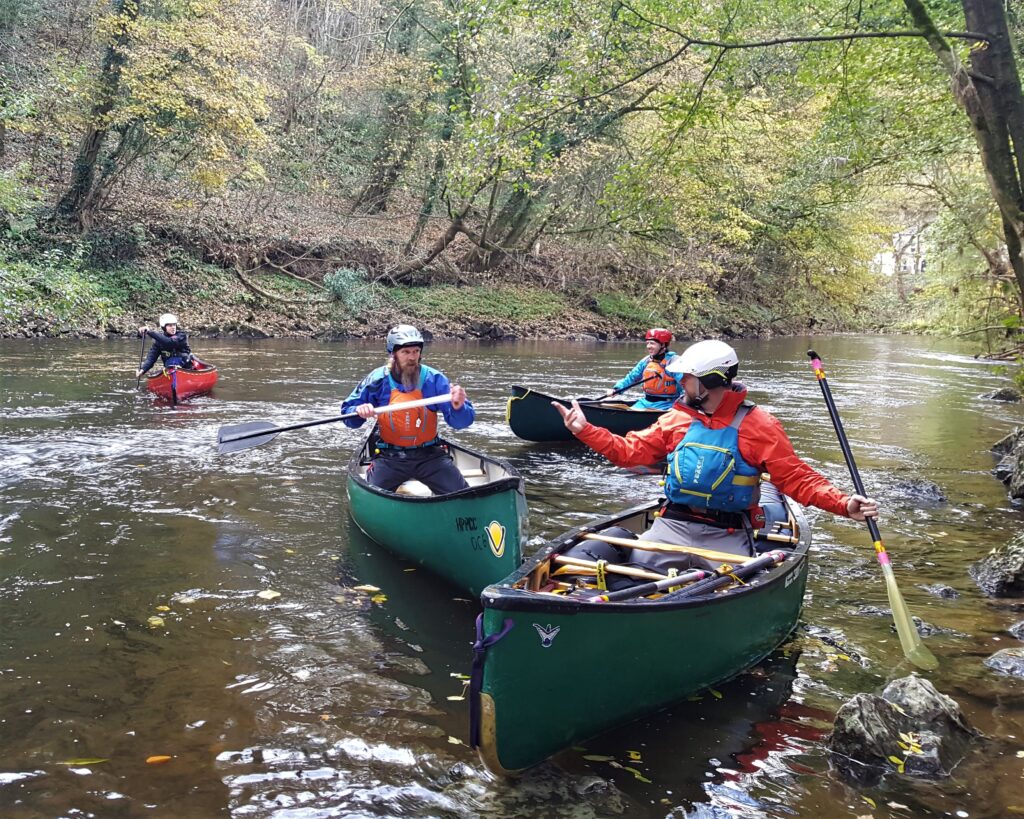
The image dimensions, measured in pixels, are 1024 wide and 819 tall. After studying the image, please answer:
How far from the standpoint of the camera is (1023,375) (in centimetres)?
885

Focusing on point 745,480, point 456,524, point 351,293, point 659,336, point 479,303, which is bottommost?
point 456,524

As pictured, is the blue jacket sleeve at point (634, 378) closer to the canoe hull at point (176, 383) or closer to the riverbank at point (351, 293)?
the canoe hull at point (176, 383)

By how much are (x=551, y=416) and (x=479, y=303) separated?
18.1 m

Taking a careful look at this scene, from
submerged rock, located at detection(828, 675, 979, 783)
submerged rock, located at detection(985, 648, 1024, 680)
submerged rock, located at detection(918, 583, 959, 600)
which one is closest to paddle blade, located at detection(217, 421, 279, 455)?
submerged rock, located at detection(828, 675, 979, 783)

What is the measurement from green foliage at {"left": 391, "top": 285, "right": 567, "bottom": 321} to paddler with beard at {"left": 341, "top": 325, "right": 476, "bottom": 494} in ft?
66.7

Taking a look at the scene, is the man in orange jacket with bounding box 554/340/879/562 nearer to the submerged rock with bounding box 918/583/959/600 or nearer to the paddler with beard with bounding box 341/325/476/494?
the submerged rock with bounding box 918/583/959/600

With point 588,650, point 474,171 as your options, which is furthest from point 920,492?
point 588,650

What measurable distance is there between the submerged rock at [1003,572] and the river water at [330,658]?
0.49ft

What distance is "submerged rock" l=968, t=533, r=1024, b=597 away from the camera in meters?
5.79

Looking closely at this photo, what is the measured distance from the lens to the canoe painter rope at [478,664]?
337 centimetres

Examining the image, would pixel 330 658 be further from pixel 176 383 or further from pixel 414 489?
pixel 176 383

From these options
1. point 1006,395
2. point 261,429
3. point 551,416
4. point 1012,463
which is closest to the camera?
point 261,429

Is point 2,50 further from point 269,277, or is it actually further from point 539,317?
point 539,317

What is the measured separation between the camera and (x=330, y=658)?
4633 millimetres
